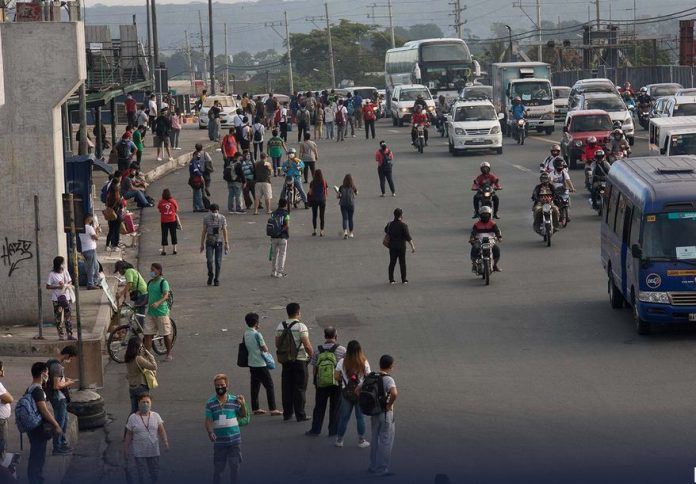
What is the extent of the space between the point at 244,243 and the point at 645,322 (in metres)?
13.1

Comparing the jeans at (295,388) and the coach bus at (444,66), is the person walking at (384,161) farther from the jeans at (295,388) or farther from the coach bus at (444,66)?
the coach bus at (444,66)

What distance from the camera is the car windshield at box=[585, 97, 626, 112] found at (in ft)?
167

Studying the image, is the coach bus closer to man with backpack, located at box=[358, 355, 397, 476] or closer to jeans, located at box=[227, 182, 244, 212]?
jeans, located at box=[227, 182, 244, 212]

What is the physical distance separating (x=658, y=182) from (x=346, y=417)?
315 inches

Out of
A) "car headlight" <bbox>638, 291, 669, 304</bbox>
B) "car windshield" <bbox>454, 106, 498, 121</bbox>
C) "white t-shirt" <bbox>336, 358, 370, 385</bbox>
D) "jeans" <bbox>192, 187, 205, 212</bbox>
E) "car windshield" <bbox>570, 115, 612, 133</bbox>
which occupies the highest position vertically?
"car windshield" <bbox>454, 106, 498, 121</bbox>

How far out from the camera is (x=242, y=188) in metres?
36.1

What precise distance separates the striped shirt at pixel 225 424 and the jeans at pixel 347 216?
55.8 feet

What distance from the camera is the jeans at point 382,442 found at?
539 inches

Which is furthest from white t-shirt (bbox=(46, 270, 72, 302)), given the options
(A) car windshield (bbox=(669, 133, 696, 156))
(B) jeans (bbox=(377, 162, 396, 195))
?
(A) car windshield (bbox=(669, 133, 696, 156))

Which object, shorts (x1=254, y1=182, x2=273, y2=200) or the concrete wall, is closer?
the concrete wall

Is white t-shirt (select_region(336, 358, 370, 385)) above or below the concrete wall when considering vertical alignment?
below

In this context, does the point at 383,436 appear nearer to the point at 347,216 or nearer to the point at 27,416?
the point at 27,416

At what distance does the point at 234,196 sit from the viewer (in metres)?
35.8

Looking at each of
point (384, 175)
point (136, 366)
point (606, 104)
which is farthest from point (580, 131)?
point (136, 366)
